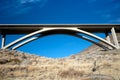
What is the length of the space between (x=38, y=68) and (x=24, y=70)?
0.88 metres

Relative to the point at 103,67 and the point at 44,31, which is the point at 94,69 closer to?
the point at 103,67

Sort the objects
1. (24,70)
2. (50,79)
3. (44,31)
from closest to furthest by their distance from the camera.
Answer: (50,79)
(24,70)
(44,31)

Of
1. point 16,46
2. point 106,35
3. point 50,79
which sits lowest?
point 50,79

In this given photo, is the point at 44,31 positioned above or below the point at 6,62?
above

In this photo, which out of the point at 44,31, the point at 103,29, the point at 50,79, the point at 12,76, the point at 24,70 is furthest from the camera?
the point at 103,29

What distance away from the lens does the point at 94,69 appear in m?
11.7

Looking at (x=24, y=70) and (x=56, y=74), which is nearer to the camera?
(x=56, y=74)

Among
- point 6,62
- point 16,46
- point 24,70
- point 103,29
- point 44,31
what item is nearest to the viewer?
point 24,70

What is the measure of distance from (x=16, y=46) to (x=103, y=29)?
19.6 meters

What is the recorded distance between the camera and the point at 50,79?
9.60 metres

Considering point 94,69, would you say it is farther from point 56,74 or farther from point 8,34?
point 8,34

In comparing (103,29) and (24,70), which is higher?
(103,29)

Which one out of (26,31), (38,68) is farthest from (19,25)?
(38,68)

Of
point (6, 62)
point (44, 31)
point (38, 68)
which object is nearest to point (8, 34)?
point (44, 31)
